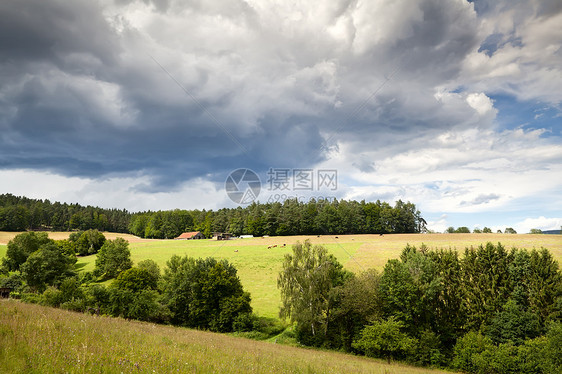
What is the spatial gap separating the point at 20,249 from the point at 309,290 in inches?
3298

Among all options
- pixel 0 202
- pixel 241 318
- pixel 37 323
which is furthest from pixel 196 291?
pixel 0 202

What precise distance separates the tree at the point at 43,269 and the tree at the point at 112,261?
8.02 m

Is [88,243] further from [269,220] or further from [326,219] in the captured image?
[326,219]

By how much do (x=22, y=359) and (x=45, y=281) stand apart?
7613cm

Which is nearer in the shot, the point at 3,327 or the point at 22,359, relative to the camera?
the point at 22,359

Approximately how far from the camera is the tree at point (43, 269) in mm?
61150

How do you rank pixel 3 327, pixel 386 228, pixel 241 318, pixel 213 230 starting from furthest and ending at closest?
pixel 213 230 → pixel 386 228 → pixel 241 318 → pixel 3 327

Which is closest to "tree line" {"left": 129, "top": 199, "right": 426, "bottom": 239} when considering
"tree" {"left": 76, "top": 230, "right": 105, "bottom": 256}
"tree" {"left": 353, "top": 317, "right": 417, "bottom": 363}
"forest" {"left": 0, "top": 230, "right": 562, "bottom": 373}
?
"tree" {"left": 76, "top": 230, "right": 105, "bottom": 256}

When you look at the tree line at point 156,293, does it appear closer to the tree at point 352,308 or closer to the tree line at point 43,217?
the tree at point 352,308

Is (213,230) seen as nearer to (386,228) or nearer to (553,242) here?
(386,228)

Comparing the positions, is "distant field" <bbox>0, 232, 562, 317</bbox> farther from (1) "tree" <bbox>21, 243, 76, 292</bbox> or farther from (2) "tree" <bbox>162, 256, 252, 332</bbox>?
(1) "tree" <bbox>21, 243, 76, 292</bbox>

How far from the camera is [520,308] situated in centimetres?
3500

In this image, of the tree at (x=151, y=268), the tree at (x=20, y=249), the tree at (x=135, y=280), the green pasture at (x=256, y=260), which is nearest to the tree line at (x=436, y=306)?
the green pasture at (x=256, y=260)

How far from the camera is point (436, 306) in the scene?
39.8 meters
